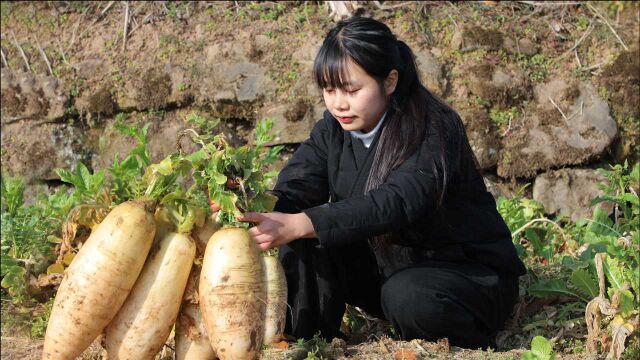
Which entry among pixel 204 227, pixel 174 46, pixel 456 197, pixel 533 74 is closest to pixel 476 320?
pixel 456 197

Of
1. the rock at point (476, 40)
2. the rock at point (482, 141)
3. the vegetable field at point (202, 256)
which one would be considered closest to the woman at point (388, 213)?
the vegetable field at point (202, 256)

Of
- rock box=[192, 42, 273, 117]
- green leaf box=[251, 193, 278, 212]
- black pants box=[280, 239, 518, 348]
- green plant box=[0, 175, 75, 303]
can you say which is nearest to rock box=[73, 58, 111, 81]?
rock box=[192, 42, 273, 117]

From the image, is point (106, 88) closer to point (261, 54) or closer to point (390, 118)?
point (261, 54)

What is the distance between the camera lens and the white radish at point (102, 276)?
2754 millimetres

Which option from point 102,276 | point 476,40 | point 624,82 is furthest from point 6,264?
point 624,82

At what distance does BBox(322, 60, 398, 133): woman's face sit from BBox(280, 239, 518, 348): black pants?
56 cm

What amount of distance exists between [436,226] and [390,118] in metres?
0.47

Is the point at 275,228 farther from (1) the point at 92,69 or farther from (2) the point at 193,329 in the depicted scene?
(1) the point at 92,69

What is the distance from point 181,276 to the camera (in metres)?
2.84

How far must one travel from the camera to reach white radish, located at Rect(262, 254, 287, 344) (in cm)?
283

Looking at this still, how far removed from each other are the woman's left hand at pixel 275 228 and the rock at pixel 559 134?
113 inches

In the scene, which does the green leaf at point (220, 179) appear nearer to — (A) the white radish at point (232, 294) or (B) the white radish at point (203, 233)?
(A) the white radish at point (232, 294)

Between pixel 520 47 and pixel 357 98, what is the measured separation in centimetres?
301

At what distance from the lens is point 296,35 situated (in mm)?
5770
